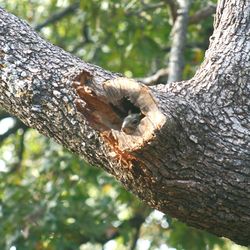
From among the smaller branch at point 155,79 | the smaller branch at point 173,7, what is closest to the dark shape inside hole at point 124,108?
the smaller branch at point 155,79

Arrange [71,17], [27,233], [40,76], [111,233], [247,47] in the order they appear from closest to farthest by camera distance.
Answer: [40,76], [247,47], [27,233], [111,233], [71,17]

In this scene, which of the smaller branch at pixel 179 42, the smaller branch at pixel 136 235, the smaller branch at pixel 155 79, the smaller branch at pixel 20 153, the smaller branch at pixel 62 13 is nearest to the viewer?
the smaller branch at pixel 179 42

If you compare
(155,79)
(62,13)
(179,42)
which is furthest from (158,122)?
(62,13)

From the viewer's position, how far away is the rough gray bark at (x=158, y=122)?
8.00ft

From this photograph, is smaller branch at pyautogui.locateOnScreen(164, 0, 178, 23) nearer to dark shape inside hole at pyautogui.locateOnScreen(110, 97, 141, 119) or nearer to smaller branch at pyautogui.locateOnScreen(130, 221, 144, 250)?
smaller branch at pyautogui.locateOnScreen(130, 221, 144, 250)

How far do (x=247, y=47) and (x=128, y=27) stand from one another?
3.32 m

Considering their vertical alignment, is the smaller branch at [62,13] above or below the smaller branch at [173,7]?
below

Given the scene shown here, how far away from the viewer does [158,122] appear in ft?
7.74

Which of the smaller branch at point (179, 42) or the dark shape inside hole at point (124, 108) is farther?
the smaller branch at point (179, 42)

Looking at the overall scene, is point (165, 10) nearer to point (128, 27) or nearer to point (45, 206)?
point (128, 27)

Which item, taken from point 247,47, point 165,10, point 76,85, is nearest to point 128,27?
point 165,10

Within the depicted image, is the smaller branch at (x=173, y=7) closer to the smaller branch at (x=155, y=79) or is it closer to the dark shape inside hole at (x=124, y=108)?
the smaller branch at (x=155, y=79)

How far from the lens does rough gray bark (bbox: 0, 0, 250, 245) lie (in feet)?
8.00

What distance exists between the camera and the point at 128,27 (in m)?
6.12
